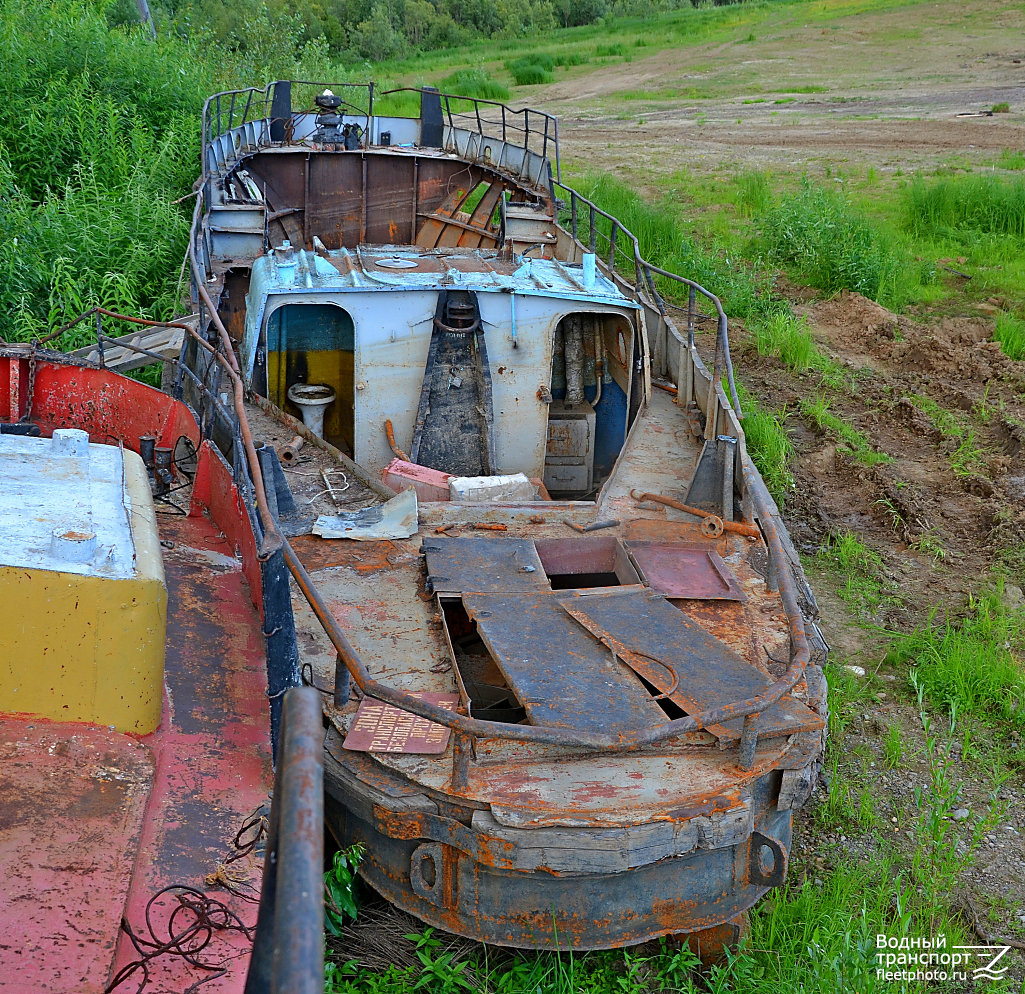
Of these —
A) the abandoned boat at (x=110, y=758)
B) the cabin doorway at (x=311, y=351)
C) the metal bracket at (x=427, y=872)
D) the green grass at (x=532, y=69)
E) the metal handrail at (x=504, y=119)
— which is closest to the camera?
the abandoned boat at (x=110, y=758)

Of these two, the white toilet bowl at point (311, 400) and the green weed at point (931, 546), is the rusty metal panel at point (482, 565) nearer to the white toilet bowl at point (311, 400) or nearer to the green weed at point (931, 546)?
the white toilet bowl at point (311, 400)

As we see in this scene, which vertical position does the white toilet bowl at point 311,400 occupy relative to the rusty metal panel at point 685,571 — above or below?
above

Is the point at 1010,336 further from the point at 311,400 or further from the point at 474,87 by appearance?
the point at 474,87

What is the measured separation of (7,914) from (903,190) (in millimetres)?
16799

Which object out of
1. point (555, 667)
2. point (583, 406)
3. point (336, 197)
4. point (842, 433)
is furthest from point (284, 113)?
point (555, 667)

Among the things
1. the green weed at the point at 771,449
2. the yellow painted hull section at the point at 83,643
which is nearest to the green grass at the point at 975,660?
the green weed at the point at 771,449

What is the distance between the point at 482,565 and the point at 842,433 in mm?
5517

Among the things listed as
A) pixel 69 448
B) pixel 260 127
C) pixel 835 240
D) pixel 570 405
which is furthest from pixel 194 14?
pixel 69 448

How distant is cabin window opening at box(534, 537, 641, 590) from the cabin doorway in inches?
81.4

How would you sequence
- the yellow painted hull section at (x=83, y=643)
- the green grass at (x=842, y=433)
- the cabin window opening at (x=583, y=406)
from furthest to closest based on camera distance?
1. the green grass at (x=842, y=433)
2. the cabin window opening at (x=583, y=406)
3. the yellow painted hull section at (x=83, y=643)

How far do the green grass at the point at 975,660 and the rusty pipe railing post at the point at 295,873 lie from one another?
16.7 feet

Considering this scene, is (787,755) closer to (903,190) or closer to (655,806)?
(655,806)

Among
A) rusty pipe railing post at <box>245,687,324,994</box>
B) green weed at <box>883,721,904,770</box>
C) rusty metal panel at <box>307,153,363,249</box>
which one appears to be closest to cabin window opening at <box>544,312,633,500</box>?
green weed at <box>883,721,904,770</box>

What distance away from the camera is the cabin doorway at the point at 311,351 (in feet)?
21.2
